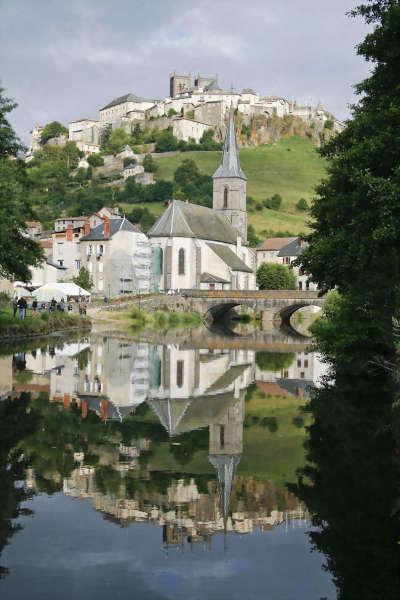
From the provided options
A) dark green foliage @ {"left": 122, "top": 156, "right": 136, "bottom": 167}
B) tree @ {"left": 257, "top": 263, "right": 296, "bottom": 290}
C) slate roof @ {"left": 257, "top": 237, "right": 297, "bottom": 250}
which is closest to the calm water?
tree @ {"left": 257, "top": 263, "right": 296, "bottom": 290}

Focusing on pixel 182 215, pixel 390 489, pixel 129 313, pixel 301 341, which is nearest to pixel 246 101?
pixel 182 215

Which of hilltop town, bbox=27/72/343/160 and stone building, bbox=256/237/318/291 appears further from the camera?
hilltop town, bbox=27/72/343/160

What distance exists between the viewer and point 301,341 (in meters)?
52.1

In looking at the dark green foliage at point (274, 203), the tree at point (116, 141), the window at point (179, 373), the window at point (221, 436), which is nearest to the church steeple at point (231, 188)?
the dark green foliage at point (274, 203)

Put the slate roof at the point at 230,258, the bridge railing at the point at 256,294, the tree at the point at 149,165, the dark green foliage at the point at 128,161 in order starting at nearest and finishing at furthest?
the bridge railing at the point at 256,294 → the slate roof at the point at 230,258 → the tree at the point at 149,165 → the dark green foliage at the point at 128,161

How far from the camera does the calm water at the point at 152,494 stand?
24.8 ft

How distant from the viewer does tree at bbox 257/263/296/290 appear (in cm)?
9862

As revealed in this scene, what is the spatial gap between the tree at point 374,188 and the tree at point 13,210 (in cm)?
1268

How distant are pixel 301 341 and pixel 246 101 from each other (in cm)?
14528

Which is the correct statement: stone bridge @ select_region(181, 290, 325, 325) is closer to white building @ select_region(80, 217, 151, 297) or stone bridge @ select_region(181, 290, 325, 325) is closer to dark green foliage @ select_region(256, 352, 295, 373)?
white building @ select_region(80, 217, 151, 297)

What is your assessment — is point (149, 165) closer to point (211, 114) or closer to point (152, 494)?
point (211, 114)

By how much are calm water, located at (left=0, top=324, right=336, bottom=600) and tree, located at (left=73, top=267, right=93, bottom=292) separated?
58191mm

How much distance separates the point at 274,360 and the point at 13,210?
13.4 m

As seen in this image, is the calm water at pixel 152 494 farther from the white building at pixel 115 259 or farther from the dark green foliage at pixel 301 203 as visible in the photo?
the dark green foliage at pixel 301 203
